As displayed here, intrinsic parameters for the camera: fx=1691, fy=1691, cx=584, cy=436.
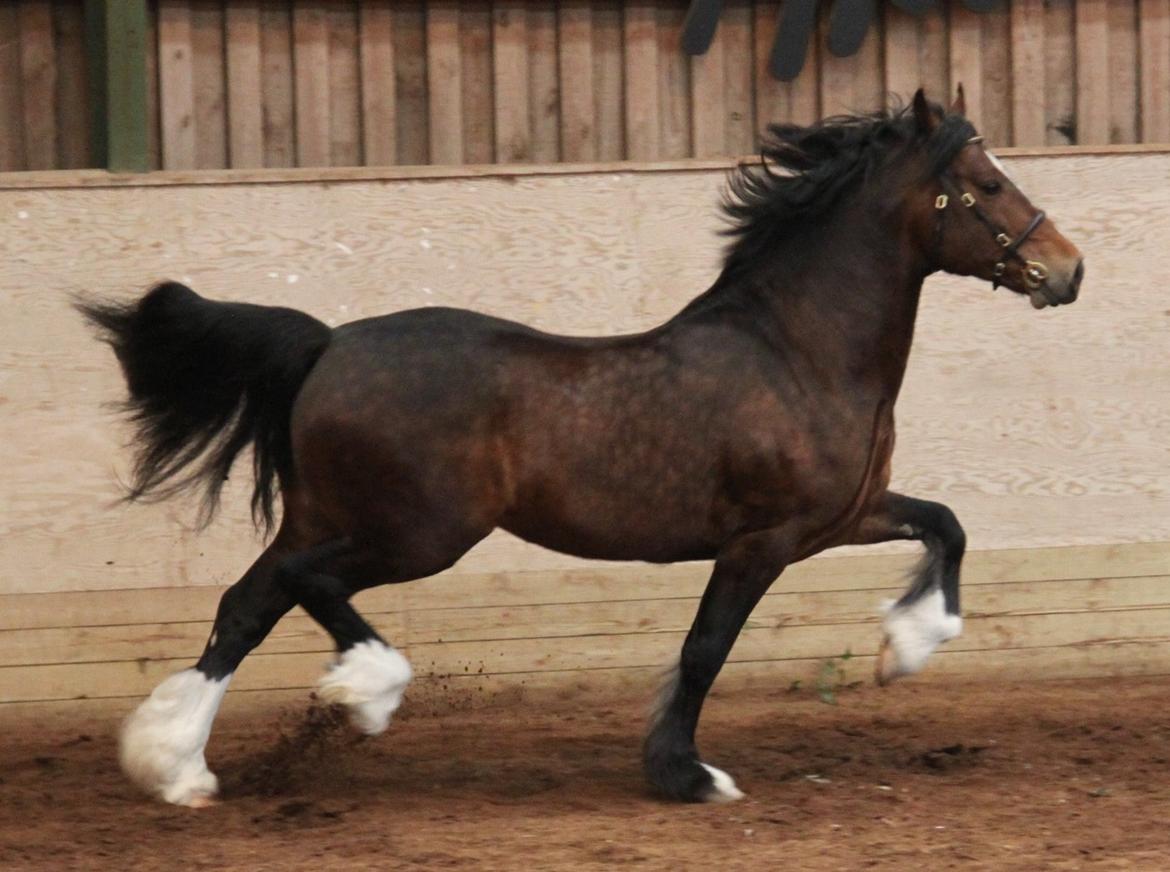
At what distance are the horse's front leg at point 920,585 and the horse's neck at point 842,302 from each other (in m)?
0.40

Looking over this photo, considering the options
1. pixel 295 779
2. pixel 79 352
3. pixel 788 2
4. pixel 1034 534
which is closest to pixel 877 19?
pixel 788 2

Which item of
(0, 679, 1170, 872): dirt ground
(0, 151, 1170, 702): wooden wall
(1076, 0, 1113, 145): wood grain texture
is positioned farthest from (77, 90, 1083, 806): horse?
(1076, 0, 1113, 145): wood grain texture

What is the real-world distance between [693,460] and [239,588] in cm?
133

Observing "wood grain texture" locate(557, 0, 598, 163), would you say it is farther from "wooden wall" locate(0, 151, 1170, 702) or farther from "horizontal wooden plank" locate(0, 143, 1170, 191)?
"wooden wall" locate(0, 151, 1170, 702)

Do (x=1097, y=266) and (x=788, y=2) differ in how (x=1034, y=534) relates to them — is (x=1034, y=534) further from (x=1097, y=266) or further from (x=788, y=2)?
(x=788, y=2)

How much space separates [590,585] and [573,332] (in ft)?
3.06

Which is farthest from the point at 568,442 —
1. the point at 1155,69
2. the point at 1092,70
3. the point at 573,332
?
the point at 1155,69

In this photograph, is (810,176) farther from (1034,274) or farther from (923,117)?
(1034,274)

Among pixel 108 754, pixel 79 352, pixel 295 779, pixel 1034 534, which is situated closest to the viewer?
pixel 295 779

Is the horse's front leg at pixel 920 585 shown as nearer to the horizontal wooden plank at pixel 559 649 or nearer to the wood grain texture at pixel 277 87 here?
the horizontal wooden plank at pixel 559 649

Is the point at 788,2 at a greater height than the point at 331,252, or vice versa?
the point at 788,2

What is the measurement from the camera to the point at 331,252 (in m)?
6.12

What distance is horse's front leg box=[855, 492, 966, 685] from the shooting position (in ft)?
15.9

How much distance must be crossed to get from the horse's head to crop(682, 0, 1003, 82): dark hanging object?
1960mm
